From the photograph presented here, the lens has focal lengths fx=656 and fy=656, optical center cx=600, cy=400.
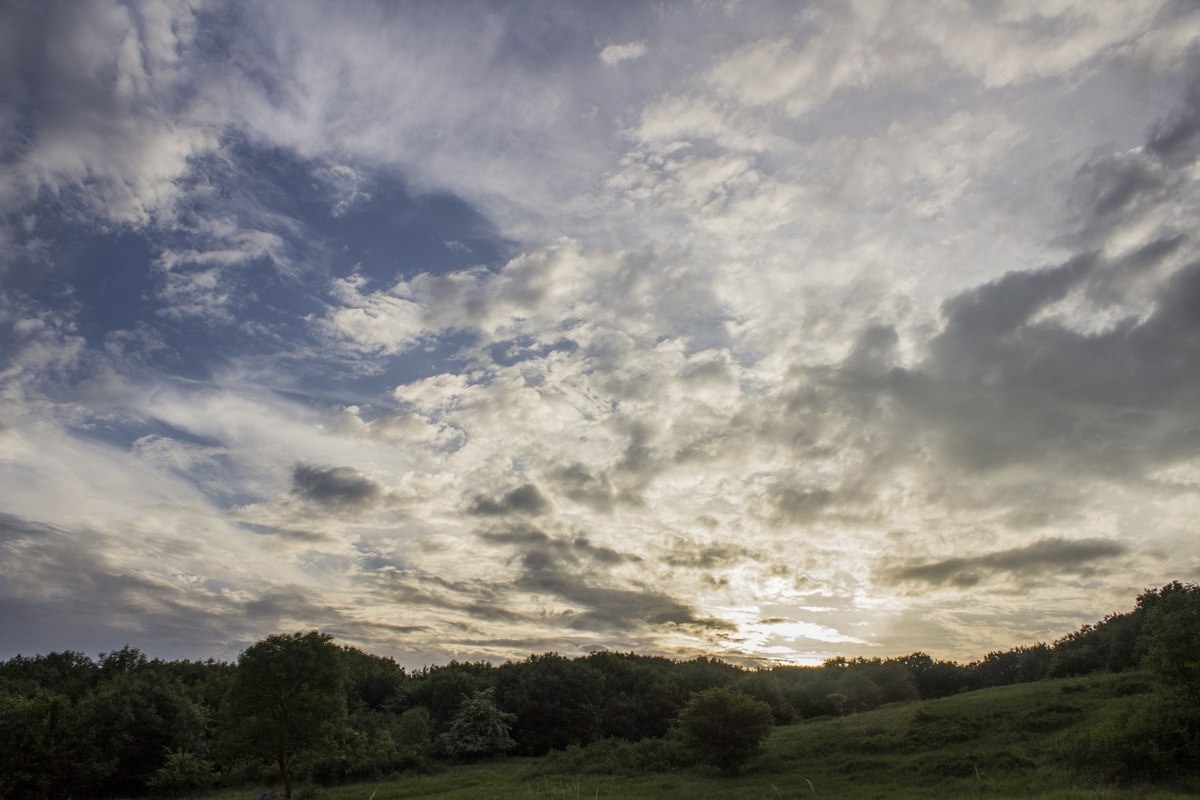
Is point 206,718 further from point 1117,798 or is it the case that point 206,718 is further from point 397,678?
point 1117,798

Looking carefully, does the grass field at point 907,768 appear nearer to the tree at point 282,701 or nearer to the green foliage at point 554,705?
the tree at point 282,701

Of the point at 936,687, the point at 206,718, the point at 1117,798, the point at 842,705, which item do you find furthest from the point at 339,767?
the point at 936,687

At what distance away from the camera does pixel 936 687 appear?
100500 mm

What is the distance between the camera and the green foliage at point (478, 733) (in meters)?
70.2

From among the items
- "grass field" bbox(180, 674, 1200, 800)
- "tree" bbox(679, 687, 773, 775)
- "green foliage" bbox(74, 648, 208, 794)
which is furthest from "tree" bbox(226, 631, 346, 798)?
"tree" bbox(679, 687, 773, 775)

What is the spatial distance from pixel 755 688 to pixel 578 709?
25.2 metres

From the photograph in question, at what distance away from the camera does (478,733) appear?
7188 cm

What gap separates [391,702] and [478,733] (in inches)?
1006

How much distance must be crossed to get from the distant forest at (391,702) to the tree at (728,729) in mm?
1083

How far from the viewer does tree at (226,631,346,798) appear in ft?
138

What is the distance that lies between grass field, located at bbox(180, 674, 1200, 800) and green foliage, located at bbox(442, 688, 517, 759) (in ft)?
34.0

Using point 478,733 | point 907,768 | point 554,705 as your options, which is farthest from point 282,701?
point 554,705

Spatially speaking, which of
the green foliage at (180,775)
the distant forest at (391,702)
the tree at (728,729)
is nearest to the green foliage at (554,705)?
the distant forest at (391,702)

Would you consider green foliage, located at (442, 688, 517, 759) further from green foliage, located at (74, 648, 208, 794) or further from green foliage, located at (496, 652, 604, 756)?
green foliage, located at (74, 648, 208, 794)
